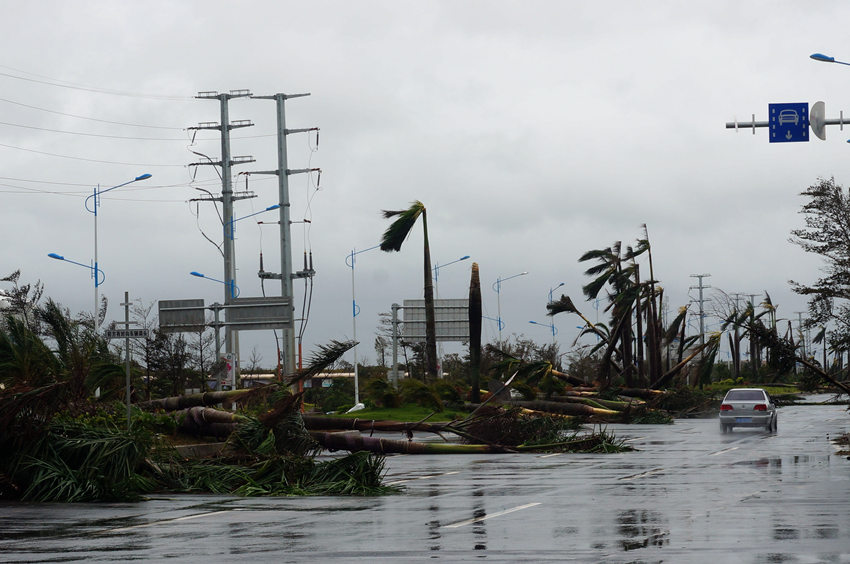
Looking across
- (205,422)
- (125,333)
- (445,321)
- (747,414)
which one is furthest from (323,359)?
(445,321)

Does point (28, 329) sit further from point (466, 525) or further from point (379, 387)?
point (379, 387)

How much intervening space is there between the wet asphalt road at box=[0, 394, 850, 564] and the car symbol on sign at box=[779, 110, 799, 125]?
1011 cm

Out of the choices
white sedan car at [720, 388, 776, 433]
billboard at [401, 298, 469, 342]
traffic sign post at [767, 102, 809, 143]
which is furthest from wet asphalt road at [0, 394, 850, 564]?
billboard at [401, 298, 469, 342]

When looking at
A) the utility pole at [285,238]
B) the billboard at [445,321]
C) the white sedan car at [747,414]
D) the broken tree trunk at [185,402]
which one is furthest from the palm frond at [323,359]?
the billboard at [445,321]

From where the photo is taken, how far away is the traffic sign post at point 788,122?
28922 mm

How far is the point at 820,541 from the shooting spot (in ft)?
36.0

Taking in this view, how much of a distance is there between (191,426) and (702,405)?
2924cm

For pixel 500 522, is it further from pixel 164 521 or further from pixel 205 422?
pixel 205 422

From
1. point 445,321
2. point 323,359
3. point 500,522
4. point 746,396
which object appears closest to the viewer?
point 500,522

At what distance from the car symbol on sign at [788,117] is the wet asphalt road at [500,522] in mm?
10112

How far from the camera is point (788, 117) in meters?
29.1

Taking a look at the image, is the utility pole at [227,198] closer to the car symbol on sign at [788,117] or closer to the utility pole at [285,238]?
the utility pole at [285,238]

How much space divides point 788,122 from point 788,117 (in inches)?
5.0

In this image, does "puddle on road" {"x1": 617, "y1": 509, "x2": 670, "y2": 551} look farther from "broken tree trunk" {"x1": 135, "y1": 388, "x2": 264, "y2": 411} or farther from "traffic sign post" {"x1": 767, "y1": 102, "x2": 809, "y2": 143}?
"traffic sign post" {"x1": 767, "y1": 102, "x2": 809, "y2": 143}
